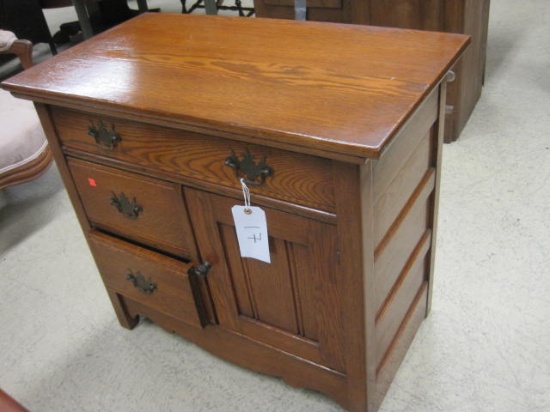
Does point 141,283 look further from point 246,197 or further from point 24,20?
point 24,20

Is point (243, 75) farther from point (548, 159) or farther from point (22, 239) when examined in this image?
point (548, 159)

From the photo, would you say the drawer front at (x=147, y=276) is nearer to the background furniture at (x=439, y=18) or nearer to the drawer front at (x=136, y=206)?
the drawer front at (x=136, y=206)

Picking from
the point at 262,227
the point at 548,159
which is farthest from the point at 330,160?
the point at 548,159

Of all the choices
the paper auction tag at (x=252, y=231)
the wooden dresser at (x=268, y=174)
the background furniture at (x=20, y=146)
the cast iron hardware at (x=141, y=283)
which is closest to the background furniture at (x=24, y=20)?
the background furniture at (x=20, y=146)

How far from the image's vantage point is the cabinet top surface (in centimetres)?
91

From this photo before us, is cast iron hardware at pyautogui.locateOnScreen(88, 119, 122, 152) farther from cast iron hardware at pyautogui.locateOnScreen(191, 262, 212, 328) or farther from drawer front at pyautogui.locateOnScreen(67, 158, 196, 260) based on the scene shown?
cast iron hardware at pyautogui.locateOnScreen(191, 262, 212, 328)

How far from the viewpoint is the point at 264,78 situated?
3.53ft

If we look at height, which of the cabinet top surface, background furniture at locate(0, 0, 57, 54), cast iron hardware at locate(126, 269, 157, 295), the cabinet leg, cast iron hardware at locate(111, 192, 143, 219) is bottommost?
the cabinet leg

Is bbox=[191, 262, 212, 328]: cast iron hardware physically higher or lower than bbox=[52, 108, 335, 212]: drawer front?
lower

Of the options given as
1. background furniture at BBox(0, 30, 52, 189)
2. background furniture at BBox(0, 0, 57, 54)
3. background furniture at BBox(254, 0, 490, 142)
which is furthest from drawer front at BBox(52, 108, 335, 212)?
background furniture at BBox(0, 0, 57, 54)

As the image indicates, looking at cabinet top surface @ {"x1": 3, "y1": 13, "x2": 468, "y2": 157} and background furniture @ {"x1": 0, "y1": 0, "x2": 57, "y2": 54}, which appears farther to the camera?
background furniture @ {"x1": 0, "y1": 0, "x2": 57, "y2": 54}

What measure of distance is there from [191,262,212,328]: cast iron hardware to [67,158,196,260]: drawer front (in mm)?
33

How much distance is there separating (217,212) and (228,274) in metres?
0.17

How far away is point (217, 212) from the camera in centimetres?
112
